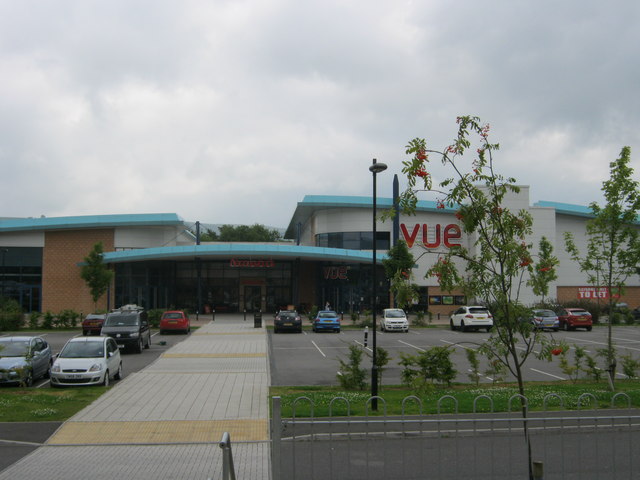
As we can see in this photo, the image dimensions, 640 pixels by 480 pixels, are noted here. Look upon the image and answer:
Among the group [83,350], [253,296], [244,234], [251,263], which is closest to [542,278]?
[83,350]

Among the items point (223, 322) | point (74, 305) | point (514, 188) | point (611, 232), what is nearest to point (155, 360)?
point (611, 232)

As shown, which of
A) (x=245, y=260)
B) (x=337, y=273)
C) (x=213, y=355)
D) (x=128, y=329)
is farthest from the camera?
(x=337, y=273)

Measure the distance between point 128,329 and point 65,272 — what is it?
2757 centimetres

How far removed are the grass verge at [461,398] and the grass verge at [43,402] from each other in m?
4.63

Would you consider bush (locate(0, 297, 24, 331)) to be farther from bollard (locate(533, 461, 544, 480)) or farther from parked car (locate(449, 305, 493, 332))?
bollard (locate(533, 461, 544, 480))

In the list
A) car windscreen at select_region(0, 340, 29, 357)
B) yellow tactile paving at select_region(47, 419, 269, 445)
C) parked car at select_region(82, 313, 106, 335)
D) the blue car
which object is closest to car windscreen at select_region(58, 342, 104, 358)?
car windscreen at select_region(0, 340, 29, 357)

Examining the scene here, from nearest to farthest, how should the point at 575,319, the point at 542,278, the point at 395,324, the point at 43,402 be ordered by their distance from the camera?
the point at 542,278
the point at 43,402
the point at 395,324
the point at 575,319

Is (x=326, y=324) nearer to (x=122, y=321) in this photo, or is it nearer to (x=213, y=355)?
(x=213, y=355)

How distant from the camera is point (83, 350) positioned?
17.5 meters

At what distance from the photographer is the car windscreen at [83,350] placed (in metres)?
17.3

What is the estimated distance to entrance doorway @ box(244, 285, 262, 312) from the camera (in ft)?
186

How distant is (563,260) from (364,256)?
66.7 ft

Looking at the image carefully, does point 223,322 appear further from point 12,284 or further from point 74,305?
point 12,284

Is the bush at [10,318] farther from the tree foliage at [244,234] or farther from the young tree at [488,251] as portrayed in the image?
the tree foliage at [244,234]
